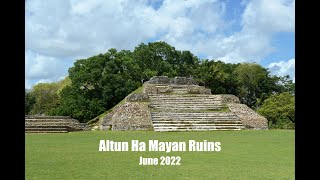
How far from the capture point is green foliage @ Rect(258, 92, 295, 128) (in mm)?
25938

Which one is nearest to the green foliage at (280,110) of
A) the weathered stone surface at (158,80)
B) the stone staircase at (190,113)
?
the stone staircase at (190,113)

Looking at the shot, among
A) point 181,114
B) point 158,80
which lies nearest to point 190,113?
point 181,114

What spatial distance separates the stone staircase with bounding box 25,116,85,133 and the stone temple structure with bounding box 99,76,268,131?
4.76ft

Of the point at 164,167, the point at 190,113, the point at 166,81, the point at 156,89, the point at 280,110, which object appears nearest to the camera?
the point at 164,167

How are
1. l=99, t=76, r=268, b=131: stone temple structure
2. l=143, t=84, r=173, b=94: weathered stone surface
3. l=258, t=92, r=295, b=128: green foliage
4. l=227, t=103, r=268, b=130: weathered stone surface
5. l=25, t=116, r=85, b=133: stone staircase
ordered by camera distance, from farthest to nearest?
l=258, t=92, r=295, b=128: green foliage → l=143, t=84, r=173, b=94: weathered stone surface → l=227, t=103, r=268, b=130: weathered stone surface → l=25, t=116, r=85, b=133: stone staircase → l=99, t=76, r=268, b=131: stone temple structure

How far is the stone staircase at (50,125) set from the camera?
19188 millimetres

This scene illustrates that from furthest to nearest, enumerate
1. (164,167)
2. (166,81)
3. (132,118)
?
(166,81), (132,118), (164,167)

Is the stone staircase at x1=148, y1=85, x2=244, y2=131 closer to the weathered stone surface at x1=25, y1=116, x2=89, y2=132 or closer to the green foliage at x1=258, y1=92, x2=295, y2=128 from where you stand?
the weathered stone surface at x1=25, y1=116, x2=89, y2=132

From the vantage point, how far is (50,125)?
19516mm

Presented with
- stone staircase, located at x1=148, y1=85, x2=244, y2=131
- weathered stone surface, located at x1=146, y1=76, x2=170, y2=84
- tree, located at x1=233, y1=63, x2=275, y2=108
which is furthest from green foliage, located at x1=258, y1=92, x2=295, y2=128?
weathered stone surface, located at x1=146, y1=76, x2=170, y2=84

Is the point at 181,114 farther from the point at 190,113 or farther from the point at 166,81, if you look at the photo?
the point at 166,81

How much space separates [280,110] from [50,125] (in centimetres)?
1433
